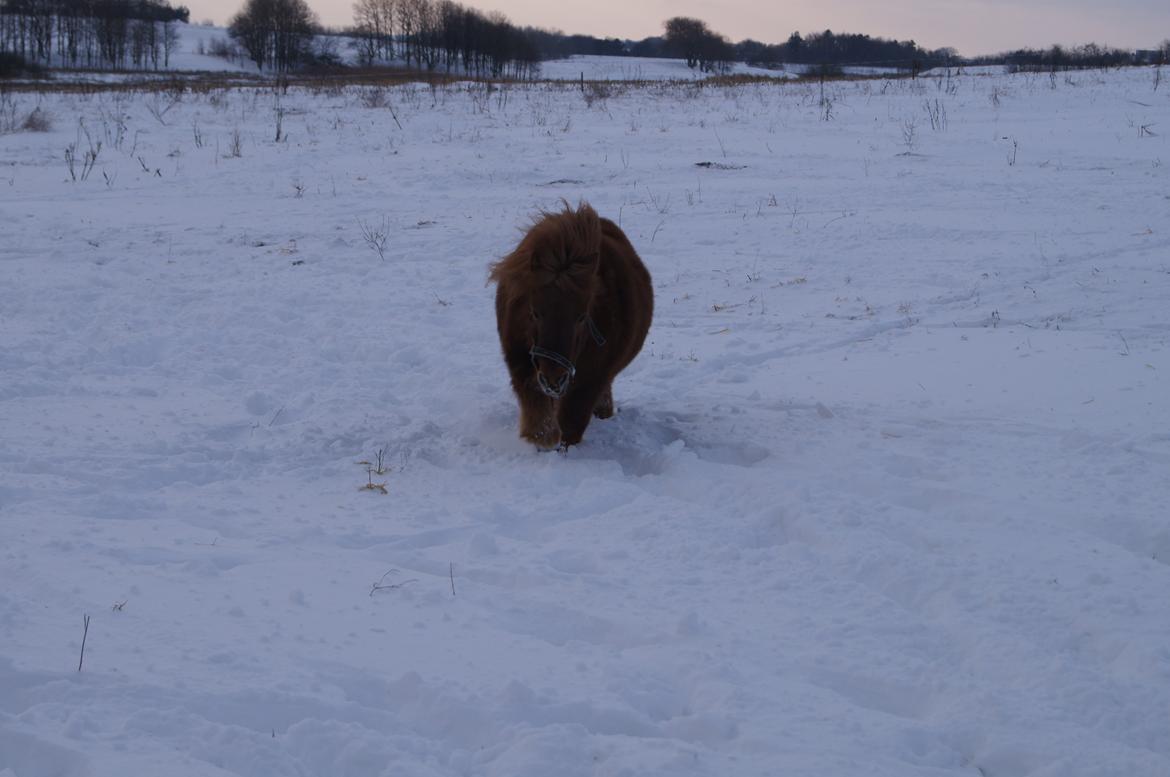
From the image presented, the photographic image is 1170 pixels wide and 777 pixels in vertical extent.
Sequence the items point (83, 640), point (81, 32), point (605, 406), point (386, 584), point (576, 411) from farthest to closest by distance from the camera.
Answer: point (81, 32)
point (605, 406)
point (576, 411)
point (386, 584)
point (83, 640)

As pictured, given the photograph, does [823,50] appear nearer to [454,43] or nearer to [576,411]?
[454,43]

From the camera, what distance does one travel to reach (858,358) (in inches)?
282

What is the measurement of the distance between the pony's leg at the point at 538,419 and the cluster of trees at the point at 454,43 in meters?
71.8

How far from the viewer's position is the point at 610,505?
451cm

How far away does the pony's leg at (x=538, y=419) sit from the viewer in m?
5.27

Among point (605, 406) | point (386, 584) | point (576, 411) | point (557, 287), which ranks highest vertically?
point (557, 287)

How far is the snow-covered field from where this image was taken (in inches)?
107

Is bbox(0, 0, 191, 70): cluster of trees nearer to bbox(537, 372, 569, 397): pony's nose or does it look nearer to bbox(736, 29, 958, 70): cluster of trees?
bbox(736, 29, 958, 70): cluster of trees

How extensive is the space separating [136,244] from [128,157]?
678 cm

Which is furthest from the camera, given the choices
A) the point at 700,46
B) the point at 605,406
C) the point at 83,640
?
the point at 700,46

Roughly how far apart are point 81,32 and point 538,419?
306 ft

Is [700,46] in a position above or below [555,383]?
above

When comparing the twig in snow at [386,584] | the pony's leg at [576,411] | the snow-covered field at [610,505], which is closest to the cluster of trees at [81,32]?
the snow-covered field at [610,505]

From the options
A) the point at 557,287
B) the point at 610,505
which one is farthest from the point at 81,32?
the point at 610,505
